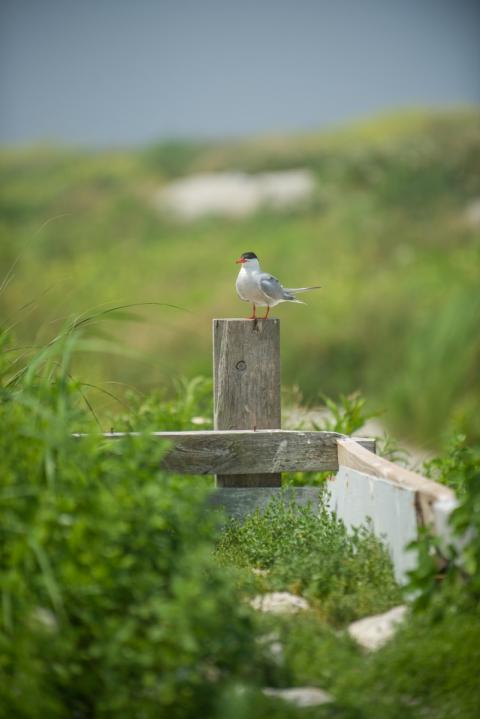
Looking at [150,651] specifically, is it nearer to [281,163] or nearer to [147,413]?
[147,413]

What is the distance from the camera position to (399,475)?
3215mm

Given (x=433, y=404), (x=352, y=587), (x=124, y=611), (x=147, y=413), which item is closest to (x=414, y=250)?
(x=433, y=404)

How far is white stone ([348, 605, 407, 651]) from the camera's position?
9.28ft

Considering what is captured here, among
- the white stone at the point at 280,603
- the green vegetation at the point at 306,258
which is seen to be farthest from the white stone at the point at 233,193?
the white stone at the point at 280,603

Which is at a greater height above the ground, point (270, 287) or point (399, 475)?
point (270, 287)

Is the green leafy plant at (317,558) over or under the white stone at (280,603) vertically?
over

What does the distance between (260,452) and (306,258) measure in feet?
36.5

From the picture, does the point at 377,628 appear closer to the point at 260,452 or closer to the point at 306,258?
the point at 260,452

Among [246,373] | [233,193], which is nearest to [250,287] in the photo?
[246,373]

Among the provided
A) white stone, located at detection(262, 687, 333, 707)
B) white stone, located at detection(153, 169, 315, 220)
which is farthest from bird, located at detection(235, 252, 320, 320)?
white stone, located at detection(153, 169, 315, 220)

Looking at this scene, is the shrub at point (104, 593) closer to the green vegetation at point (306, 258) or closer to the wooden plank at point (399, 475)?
the green vegetation at point (306, 258)

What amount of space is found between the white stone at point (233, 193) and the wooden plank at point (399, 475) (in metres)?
17.1

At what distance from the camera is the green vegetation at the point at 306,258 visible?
27.3 feet

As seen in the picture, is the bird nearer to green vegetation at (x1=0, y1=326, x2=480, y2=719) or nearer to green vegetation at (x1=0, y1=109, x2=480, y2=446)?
green vegetation at (x1=0, y1=109, x2=480, y2=446)
